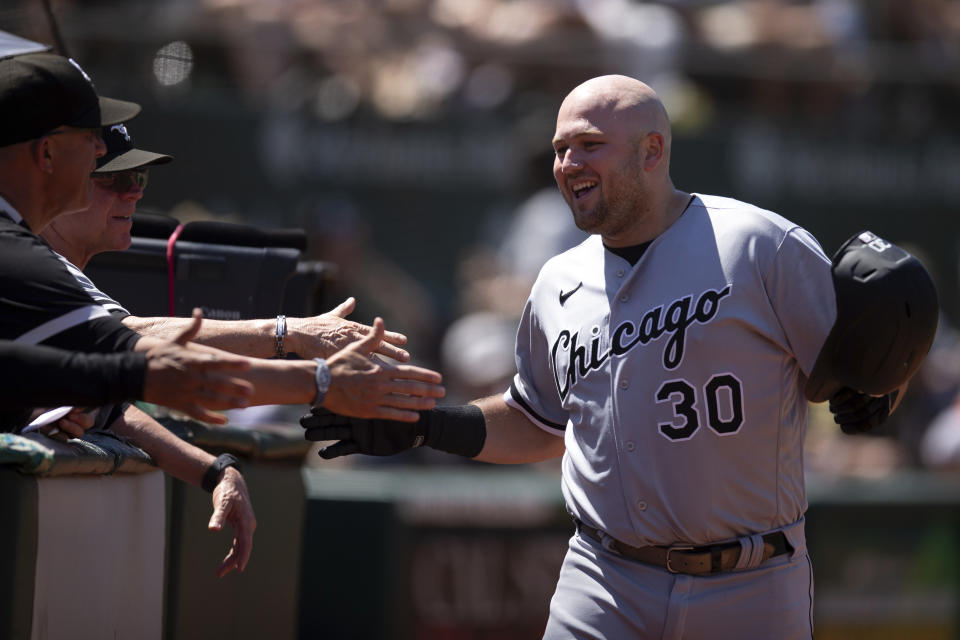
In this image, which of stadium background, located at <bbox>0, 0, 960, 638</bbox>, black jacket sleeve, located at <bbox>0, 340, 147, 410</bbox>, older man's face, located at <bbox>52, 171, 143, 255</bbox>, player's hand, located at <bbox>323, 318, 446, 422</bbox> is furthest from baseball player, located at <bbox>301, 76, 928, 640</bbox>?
stadium background, located at <bbox>0, 0, 960, 638</bbox>

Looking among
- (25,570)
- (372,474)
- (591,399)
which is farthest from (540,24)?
(25,570)

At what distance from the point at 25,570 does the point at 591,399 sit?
1728mm

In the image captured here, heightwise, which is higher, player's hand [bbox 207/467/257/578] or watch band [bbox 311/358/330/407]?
watch band [bbox 311/358/330/407]

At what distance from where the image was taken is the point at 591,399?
409 cm

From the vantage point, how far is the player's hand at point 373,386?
11.5 feet

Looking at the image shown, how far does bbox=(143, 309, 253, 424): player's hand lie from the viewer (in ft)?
9.99

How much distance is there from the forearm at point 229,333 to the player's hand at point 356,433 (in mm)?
251

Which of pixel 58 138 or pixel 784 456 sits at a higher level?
pixel 58 138

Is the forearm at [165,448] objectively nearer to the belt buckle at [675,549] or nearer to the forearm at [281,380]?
the forearm at [281,380]

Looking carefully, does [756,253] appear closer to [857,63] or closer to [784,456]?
[784,456]

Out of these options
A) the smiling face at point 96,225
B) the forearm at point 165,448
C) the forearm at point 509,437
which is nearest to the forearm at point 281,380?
the forearm at point 165,448

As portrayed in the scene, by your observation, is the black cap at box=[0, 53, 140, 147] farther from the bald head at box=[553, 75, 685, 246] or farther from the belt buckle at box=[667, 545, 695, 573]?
the belt buckle at box=[667, 545, 695, 573]

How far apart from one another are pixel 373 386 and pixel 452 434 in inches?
33.4

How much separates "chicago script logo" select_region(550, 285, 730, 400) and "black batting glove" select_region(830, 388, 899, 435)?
0.50 meters
